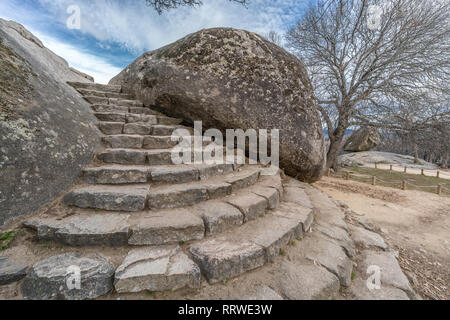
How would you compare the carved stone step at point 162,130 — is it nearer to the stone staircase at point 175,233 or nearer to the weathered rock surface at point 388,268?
the stone staircase at point 175,233

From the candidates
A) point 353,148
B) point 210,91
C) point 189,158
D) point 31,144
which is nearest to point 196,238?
point 189,158

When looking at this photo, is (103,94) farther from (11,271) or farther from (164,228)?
(164,228)

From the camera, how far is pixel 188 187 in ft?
6.39

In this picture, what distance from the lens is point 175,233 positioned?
1.50 meters

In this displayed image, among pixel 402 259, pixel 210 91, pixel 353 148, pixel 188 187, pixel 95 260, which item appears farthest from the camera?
pixel 353 148

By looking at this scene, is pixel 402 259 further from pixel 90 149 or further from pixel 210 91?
pixel 90 149

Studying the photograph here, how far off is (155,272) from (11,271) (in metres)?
0.95

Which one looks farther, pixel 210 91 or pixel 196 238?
pixel 210 91

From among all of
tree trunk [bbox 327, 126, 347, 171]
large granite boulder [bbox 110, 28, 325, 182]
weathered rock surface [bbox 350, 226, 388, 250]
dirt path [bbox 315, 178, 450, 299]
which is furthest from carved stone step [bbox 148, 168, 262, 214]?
tree trunk [bbox 327, 126, 347, 171]

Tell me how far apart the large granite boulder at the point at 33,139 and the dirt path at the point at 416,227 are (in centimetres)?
373

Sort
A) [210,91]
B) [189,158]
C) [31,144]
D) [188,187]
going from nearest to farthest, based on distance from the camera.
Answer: [31,144] → [188,187] → [189,158] → [210,91]

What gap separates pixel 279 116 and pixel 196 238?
2.61m

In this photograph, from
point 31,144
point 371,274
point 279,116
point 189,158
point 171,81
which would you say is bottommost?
point 371,274

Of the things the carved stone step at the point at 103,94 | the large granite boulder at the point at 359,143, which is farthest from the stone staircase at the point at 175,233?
the large granite boulder at the point at 359,143
